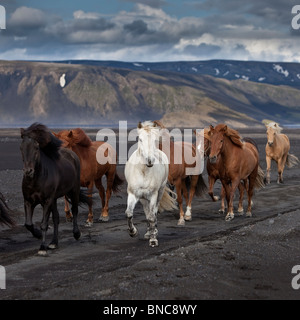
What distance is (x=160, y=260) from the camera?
8.92 m

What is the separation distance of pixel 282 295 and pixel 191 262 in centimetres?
181

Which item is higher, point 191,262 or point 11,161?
point 191,262

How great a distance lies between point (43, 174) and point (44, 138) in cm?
62

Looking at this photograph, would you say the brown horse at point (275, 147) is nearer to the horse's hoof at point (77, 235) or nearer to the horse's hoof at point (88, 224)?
the horse's hoof at point (88, 224)

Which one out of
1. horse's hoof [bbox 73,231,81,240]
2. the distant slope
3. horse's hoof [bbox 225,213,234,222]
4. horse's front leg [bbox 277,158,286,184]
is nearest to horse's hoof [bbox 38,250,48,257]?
horse's hoof [bbox 73,231,81,240]

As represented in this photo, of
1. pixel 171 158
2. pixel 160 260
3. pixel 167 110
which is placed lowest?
pixel 167 110

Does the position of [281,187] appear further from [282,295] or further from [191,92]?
[191,92]

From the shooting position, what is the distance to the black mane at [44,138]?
388 inches

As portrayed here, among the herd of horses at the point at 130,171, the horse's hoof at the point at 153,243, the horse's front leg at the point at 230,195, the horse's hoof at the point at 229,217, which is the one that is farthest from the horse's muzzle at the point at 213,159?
the horse's hoof at the point at 153,243

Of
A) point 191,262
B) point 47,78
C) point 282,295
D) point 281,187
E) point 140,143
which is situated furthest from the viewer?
point 47,78

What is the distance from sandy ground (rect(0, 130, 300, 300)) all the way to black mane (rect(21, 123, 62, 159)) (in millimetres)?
1763

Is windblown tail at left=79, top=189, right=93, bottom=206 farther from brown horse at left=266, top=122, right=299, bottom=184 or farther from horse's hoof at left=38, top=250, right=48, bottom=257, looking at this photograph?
brown horse at left=266, top=122, right=299, bottom=184
